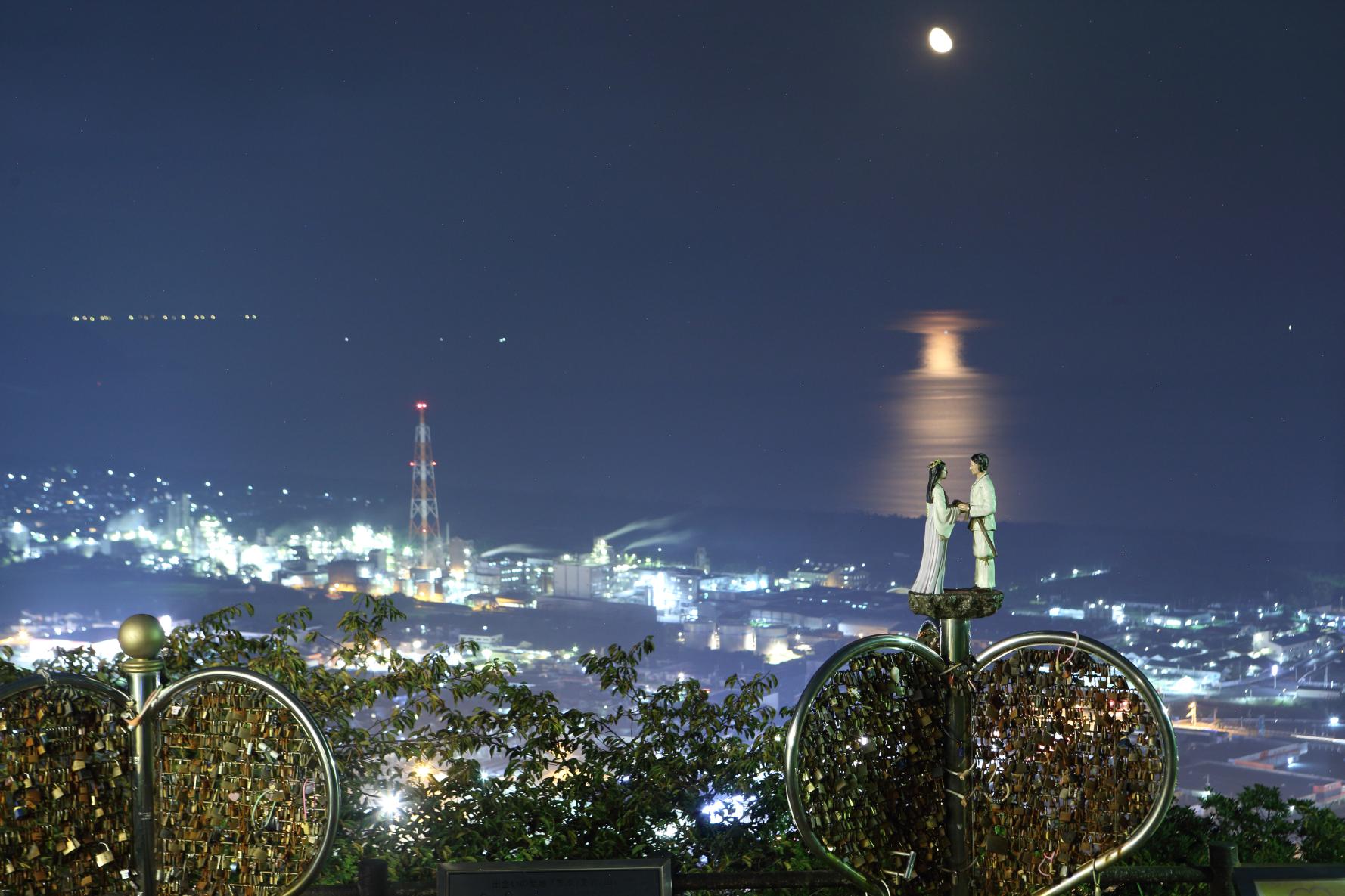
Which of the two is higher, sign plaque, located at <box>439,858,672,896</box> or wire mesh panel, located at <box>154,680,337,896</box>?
wire mesh panel, located at <box>154,680,337,896</box>

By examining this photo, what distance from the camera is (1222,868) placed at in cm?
286

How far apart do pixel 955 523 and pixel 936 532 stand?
66 mm

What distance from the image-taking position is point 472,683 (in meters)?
4.21

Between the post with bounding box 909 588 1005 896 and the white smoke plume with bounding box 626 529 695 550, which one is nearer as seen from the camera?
the post with bounding box 909 588 1005 896

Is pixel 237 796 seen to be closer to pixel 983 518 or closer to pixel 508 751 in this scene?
pixel 508 751

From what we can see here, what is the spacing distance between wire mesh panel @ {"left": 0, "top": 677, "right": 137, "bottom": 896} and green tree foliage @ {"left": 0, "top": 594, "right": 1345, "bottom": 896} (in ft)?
4.74

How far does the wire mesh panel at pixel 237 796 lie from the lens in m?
2.56

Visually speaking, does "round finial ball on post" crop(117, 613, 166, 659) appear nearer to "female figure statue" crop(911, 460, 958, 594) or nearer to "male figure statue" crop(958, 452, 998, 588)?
"female figure statue" crop(911, 460, 958, 594)

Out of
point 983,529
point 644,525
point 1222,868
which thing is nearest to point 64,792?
point 983,529

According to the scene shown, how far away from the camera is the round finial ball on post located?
2.54m

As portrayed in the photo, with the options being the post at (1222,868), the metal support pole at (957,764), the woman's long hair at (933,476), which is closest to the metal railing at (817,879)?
the post at (1222,868)

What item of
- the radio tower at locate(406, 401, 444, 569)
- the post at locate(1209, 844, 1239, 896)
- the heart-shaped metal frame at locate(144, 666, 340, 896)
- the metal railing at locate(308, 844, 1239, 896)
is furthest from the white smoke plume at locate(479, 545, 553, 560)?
the post at locate(1209, 844, 1239, 896)

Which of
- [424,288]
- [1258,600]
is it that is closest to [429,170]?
[424,288]

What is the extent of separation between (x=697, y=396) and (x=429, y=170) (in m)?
5.40
